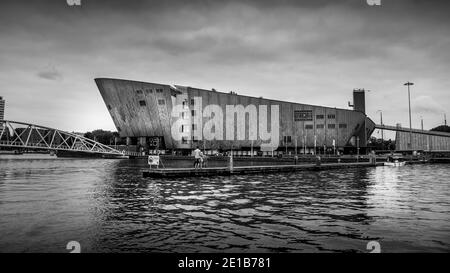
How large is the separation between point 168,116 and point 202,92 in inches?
605

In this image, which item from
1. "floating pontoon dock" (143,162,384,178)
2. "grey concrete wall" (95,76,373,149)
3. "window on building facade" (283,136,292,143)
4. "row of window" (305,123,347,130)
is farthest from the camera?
"window on building facade" (283,136,292,143)

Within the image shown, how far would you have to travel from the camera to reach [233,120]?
378 ft

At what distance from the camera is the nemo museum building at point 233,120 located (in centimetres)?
11325

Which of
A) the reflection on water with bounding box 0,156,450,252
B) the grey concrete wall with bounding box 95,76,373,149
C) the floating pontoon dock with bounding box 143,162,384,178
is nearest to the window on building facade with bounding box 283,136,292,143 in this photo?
the grey concrete wall with bounding box 95,76,373,149

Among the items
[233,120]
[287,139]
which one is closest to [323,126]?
[287,139]

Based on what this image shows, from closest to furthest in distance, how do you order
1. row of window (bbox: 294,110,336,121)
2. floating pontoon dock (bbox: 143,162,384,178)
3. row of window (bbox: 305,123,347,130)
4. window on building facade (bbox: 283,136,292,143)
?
floating pontoon dock (bbox: 143,162,384,178), row of window (bbox: 305,123,347,130), row of window (bbox: 294,110,336,121), window on building facade (bbox: 283,136,292,143)

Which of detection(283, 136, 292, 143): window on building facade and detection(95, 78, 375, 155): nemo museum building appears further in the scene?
detection(283, 136, 292, 143): window on building facade

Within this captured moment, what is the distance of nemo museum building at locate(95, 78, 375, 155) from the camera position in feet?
372

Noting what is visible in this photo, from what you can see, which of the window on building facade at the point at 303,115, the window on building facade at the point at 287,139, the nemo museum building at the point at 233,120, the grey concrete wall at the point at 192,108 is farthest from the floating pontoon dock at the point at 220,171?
the window on building facade at the point at 303,115

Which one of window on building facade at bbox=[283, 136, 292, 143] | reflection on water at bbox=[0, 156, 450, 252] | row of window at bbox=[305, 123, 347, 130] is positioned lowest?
reflection on water at bbox=[0, 156, 450, 252]

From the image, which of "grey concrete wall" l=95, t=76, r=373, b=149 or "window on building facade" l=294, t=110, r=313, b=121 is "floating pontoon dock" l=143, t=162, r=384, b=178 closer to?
"grey concrete wall" l=95, t=76, r=373, b=149

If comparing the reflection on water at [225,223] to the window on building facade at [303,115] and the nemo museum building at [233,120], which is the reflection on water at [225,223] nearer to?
the nemo museum building at [233,120]
